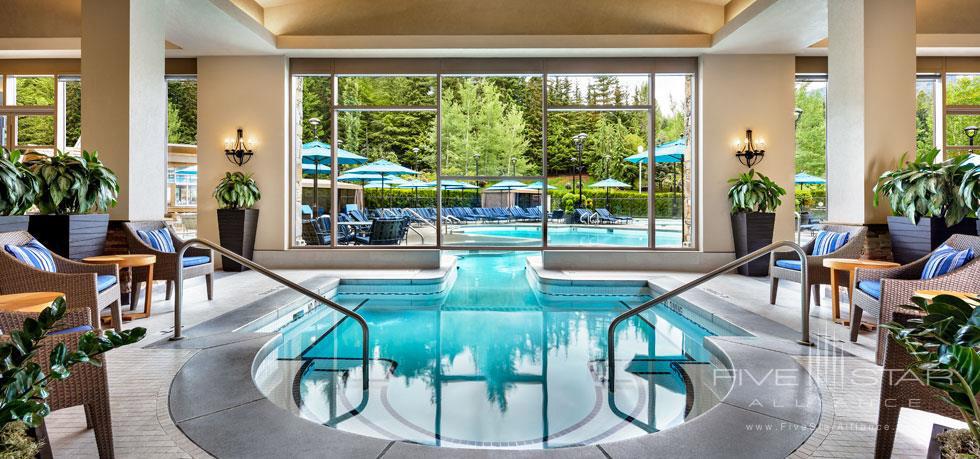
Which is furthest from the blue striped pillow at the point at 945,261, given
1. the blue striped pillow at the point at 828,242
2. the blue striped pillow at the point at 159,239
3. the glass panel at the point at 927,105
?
the blue striped pillow at the point at 159,239

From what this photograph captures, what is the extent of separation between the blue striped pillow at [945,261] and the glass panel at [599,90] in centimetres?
530

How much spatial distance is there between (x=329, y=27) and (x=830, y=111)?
7.21 meters

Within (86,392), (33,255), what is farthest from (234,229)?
(86,392)

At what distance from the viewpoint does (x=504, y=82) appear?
8.64 m

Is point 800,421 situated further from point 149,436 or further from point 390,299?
point 390,299

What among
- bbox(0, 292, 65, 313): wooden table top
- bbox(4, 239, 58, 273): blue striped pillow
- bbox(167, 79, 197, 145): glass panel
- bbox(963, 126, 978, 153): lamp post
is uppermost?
bbox(167, 79, 197, 145): glass panel

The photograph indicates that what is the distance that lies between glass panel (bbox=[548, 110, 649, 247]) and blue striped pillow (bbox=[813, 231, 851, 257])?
338cm

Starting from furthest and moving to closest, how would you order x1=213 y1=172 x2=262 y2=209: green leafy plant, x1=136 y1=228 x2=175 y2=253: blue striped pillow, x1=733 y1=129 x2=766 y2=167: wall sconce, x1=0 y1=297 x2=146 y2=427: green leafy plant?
1. x1=733 y1=129 x2=766 y2=167: wall sconce
2. x1=213 y1=172 x2=262 y2=209: green leafy plant
3. x1=136 y1=228 x2=175 y2=253: blue striped pillow
4. x1=0 y1=297 x2=146 y2=427: green leafy plant

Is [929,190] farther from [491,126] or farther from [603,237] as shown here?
[491,126]

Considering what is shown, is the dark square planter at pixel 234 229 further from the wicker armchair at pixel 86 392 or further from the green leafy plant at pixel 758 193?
the green leafy plant at pixel 758 193

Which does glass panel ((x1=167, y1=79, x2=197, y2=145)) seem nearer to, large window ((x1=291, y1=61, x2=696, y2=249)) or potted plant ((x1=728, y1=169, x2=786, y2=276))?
large window ((x1=291, y1=61, x2=696, y2=249))

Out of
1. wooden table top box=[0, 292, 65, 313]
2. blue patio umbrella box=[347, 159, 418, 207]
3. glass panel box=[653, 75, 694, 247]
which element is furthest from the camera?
blue patio umbrella box=[347, 159, 418, 207]

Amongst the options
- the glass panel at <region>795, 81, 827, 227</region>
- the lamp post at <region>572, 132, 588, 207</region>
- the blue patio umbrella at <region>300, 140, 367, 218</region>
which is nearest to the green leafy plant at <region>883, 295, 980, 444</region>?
the lamp post at <region>572, 132, 588, 207</region>

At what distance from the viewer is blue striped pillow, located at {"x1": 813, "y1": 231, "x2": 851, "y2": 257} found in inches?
200
